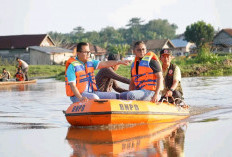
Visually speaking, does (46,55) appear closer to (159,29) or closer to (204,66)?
(204,66)

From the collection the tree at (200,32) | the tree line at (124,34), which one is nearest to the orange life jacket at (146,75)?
the tree at (200,32)

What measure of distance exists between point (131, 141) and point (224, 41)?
78001 mm

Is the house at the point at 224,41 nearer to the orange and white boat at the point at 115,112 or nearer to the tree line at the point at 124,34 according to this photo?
the tree line at the point at 124,34

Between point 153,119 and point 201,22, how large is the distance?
85863 millimetres

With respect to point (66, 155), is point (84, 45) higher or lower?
higher

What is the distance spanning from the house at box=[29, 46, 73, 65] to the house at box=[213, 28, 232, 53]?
29.4 m

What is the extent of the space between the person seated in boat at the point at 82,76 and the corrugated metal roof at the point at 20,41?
184 ft

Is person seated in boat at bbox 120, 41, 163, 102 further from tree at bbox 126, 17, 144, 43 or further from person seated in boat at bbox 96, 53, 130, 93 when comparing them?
tree at bbox 126, 17, 144, 43

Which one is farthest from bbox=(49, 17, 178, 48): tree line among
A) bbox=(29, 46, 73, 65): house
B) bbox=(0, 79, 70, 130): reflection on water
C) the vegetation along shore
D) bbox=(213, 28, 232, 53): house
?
bbox=(0, 79, 70, 130): reflection on water

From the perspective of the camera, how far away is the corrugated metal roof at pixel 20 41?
2586 inches

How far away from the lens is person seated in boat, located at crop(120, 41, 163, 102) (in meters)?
9.71

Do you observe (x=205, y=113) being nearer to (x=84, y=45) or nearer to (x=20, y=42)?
(x=84, y=45)

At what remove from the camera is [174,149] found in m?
6.98

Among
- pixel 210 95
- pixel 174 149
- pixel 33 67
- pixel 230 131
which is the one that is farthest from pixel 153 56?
pixel 33 67
